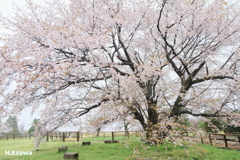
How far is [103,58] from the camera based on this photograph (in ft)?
23.5

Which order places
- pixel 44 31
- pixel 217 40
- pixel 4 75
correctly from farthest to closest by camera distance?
pixel 217 40
pixel 44 31
pixel 4 75

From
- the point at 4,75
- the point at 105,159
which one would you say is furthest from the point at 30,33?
the point at 105,159

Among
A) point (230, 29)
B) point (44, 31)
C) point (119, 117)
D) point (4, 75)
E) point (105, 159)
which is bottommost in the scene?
point (105, 159)

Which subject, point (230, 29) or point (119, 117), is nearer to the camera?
point (119, 117)

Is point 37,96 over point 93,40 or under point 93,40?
under

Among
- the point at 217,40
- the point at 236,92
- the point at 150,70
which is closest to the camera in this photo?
the point at 150,70

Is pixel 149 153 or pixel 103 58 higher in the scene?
pixel 103 58

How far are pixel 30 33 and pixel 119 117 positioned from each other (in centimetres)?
539

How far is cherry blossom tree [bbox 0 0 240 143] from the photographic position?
566 cm

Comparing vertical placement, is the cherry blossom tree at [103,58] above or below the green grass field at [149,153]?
above

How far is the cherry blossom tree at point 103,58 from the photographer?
18.6 feet

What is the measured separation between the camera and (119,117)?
6.75 m

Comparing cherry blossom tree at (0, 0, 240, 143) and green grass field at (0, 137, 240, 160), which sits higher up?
cherry blossom tree at (0, 0, 240, 143)

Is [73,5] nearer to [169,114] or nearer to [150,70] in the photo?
[150,70]
